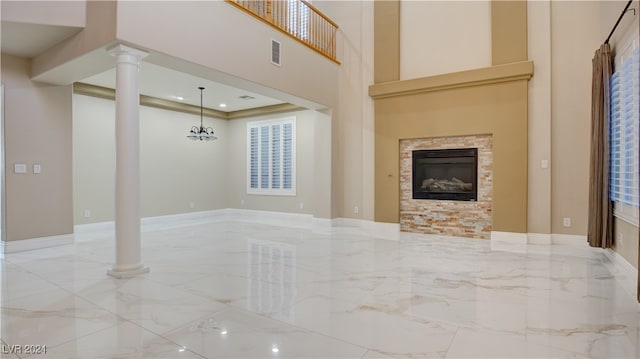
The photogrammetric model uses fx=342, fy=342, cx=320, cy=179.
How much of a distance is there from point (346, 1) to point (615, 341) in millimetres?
7679

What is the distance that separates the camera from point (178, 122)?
29.5ft

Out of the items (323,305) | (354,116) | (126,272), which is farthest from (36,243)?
(354,116)

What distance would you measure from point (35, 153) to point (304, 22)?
549cm

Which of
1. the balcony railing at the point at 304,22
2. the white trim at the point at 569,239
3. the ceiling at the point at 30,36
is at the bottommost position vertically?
the white trim at the point at 569,239

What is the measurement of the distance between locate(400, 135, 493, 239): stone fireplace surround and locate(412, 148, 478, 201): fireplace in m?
0.08

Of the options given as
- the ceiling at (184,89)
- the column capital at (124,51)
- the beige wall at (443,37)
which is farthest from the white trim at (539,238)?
the column capital at (124,51)

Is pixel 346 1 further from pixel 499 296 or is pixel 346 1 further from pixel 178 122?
pixel 499 296

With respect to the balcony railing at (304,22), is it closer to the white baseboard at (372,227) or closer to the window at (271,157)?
the window at (271,157)

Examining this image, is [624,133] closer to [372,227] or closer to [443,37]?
[443,37]

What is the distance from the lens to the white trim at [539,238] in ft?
18.8

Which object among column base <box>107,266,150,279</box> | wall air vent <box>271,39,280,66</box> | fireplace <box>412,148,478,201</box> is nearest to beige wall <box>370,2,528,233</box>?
fireplace <box>412,148,478,201</box>

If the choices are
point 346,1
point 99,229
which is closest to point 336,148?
point 346,1

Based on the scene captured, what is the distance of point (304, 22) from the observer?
24.4 ft

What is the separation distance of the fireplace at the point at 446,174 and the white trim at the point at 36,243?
634 cm
